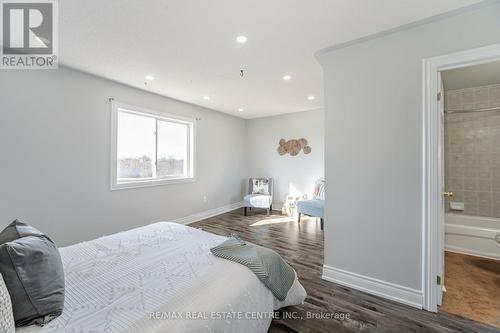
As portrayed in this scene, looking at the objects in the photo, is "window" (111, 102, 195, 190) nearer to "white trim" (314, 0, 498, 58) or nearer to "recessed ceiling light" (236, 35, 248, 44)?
Answer: "recessed ceiling light" (236, 35, 248, 44)

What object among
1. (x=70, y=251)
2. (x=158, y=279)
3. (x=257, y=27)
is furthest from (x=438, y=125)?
(x=70, y=251)

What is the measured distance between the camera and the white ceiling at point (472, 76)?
224 cm

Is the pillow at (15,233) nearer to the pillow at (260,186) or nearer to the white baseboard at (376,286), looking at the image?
the white baseboard at (376,286)

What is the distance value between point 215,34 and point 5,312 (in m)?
2.24

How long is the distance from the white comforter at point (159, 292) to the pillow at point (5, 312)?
98 mm

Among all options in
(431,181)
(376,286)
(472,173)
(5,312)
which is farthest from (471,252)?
(5,312)

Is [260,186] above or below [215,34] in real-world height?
below

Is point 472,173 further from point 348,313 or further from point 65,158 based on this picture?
point 65,158

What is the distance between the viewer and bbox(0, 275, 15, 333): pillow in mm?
819

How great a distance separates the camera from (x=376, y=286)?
1988 millimetres

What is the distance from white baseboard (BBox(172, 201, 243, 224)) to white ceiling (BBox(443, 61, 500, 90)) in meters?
4.47

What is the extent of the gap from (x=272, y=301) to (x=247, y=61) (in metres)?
2.44

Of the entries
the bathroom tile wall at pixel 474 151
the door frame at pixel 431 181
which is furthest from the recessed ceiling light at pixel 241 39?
the bathroom tile wall at pixel 474 151

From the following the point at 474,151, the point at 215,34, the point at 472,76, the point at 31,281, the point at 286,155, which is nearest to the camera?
the point at 31,281
